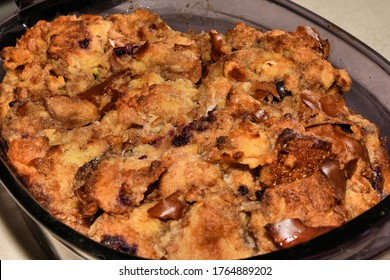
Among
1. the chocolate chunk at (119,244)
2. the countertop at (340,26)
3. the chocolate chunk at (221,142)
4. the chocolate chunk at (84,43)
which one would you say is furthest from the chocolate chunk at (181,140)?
the countertop at (340,26)

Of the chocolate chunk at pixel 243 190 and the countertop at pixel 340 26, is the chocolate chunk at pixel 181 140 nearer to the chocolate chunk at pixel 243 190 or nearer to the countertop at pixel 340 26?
→ the chocolate chunk at pixel 243 190

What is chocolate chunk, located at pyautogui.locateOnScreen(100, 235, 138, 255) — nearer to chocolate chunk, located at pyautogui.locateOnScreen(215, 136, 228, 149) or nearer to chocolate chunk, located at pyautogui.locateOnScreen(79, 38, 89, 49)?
chocolate chunk, located at pyautogui.locateOnScreen(215, 136, 228, 149)

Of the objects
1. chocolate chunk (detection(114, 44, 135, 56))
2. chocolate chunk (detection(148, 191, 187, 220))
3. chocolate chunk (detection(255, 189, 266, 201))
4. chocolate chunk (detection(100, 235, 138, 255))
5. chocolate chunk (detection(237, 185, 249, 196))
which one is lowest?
chocolate chunk (detection(100, 235, 138, 255))

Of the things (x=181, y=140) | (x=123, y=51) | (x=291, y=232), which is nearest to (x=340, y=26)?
(x=123, y=51)

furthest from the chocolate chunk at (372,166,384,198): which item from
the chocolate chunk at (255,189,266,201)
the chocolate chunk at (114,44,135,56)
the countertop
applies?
the countertop

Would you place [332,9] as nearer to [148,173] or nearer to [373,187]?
[373,187]
